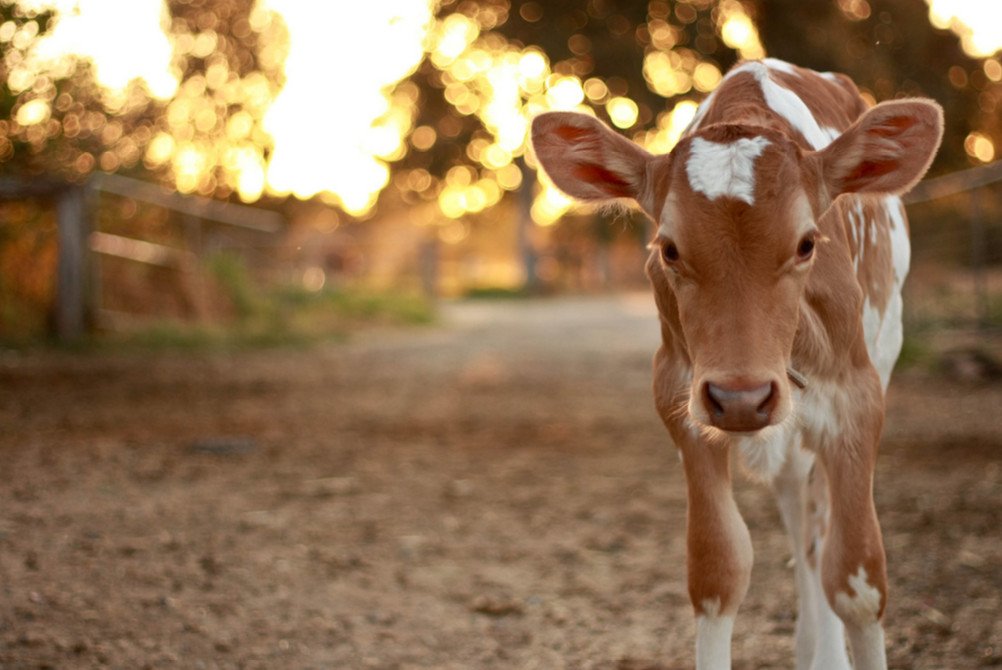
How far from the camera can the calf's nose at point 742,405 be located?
7.93 ft

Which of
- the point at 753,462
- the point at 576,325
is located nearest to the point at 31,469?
the point at 753,462

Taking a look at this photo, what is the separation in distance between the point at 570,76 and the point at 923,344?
4054 millimetres

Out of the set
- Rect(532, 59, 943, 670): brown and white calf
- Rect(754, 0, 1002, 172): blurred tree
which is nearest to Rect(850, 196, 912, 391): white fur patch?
Rect(532, 59, 943, 670): brown and white calf

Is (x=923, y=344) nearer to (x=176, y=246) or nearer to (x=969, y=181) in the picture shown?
(x=969, y=181)

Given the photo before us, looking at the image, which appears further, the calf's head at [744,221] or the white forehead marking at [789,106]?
the white forehead marking at [789,106]

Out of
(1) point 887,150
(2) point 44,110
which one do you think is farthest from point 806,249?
(2) point 44,110

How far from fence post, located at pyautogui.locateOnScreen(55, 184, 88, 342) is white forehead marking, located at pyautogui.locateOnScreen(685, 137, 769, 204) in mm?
9710

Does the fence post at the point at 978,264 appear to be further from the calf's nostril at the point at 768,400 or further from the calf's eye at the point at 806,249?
the calf's nostril at the point at 768,400

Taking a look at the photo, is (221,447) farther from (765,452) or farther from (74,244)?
(74,244)

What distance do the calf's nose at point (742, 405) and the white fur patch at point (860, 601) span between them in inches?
26.8

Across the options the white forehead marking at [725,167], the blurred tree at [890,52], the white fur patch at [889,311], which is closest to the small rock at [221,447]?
the white fur patch at [889,311]

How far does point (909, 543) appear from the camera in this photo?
4352mm

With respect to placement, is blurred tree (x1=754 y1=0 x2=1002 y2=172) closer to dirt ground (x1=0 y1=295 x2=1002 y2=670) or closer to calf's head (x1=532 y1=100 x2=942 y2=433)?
dirt ground (x1=0 y1=295 x2=1002 y2=670)

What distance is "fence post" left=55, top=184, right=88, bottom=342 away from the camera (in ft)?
36.7
